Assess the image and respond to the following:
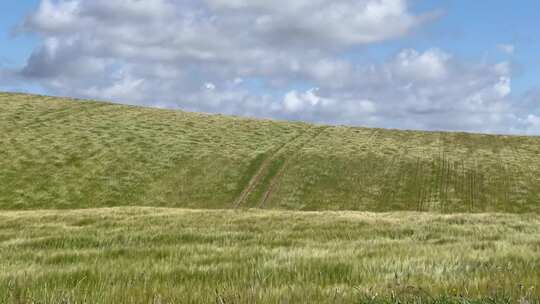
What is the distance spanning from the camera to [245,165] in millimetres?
76750

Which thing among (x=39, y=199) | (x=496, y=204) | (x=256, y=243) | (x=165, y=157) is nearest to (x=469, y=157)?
(x=496, y=204)

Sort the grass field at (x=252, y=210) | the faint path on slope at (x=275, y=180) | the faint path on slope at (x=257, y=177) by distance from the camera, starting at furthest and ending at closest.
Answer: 1. the faint path on slope at (x=275, y=180)
2. the faint path on slope at (x=257, y=177)
3. the grass field at (x=252, y=210)

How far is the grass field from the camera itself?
6246 millimetres

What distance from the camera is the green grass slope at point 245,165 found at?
6512cm

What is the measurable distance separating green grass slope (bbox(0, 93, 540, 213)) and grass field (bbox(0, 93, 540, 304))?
324 millimetres

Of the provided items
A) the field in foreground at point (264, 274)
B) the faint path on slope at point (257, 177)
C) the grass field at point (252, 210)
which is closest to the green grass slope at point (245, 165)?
the faint path on slope at point (257, 177)

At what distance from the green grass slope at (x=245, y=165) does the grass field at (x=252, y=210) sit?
324mm

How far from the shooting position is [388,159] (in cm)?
8256

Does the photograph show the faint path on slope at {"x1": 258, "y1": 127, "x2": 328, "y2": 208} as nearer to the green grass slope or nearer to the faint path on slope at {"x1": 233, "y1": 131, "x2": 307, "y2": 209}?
the green grass slope

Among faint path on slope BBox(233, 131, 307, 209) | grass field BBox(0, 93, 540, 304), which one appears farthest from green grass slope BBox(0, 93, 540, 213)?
grass field BBox(0, 93, 540, 304)

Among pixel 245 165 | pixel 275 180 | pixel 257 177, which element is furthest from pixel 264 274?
pixel 245 165

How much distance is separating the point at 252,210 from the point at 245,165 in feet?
151

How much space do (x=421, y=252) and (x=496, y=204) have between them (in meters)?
60.8

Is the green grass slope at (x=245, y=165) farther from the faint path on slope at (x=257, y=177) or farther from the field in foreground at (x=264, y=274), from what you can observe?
the field in foreground at (x=264, y=274)
